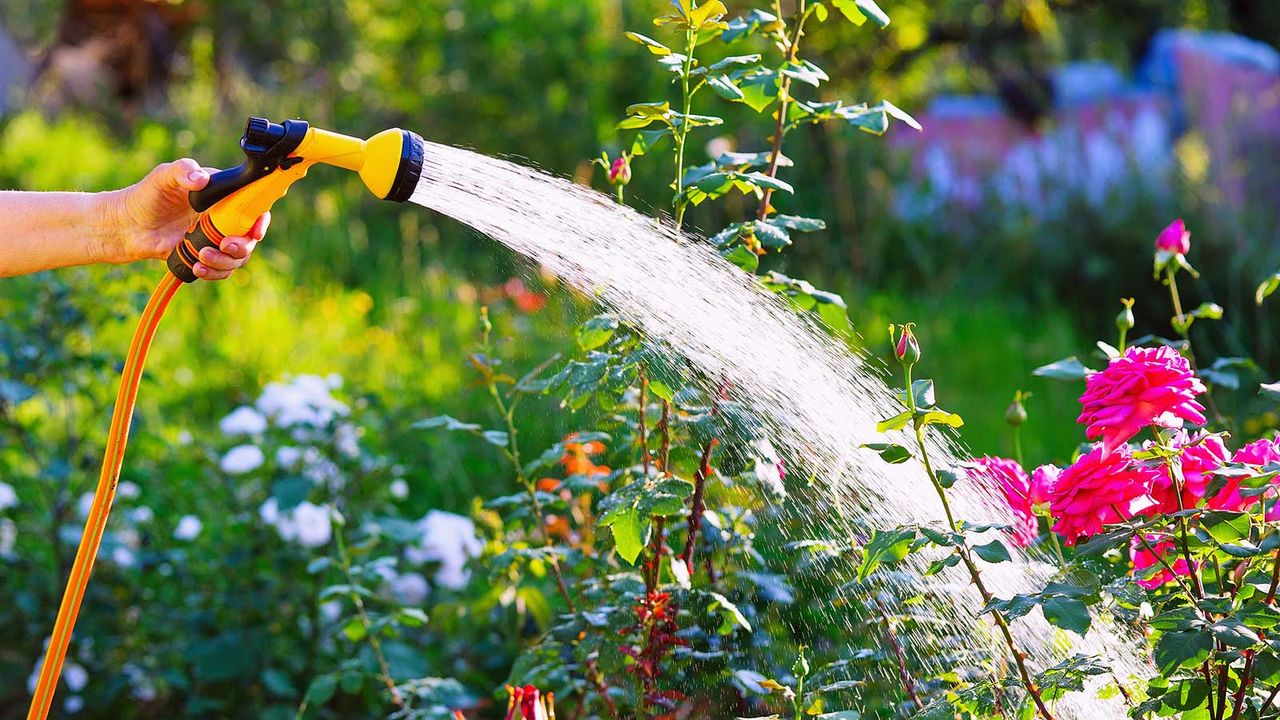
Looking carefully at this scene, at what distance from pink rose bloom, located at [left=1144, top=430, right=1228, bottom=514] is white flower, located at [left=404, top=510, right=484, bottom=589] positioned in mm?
1241

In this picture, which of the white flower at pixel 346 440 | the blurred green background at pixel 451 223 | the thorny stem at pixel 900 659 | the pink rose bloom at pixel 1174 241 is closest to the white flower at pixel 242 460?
the white flower at pixel 346 440

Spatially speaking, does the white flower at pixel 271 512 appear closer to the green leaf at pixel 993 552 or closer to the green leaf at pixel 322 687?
the green leaf at pixel 322 687

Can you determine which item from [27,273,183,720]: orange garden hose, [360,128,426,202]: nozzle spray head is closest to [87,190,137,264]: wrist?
[27,273,183,720]: orange garden hose

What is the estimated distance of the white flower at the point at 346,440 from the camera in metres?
2.25

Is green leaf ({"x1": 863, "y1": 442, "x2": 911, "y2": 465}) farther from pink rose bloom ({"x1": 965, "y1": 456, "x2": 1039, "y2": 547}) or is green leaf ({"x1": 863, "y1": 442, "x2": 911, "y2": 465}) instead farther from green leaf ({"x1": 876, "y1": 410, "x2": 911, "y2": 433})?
pink rose bloom ({"x1": 965, "y1": 456, "x2": 1039, "y2": 547})

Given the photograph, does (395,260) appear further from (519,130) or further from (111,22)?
(111,22)

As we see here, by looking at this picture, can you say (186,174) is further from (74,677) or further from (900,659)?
(74,677)

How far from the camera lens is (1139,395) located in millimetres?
1102

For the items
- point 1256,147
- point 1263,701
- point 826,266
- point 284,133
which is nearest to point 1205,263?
point 1256,147

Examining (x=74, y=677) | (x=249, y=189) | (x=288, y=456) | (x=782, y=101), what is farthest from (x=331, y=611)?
(x=782, y=101)

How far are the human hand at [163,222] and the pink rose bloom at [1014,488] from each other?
0.79m

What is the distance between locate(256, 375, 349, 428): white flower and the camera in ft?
7.26

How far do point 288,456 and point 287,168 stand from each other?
0.99 m

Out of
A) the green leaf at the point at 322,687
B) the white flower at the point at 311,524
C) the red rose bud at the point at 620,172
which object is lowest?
the green leaf at the point at 322,687
